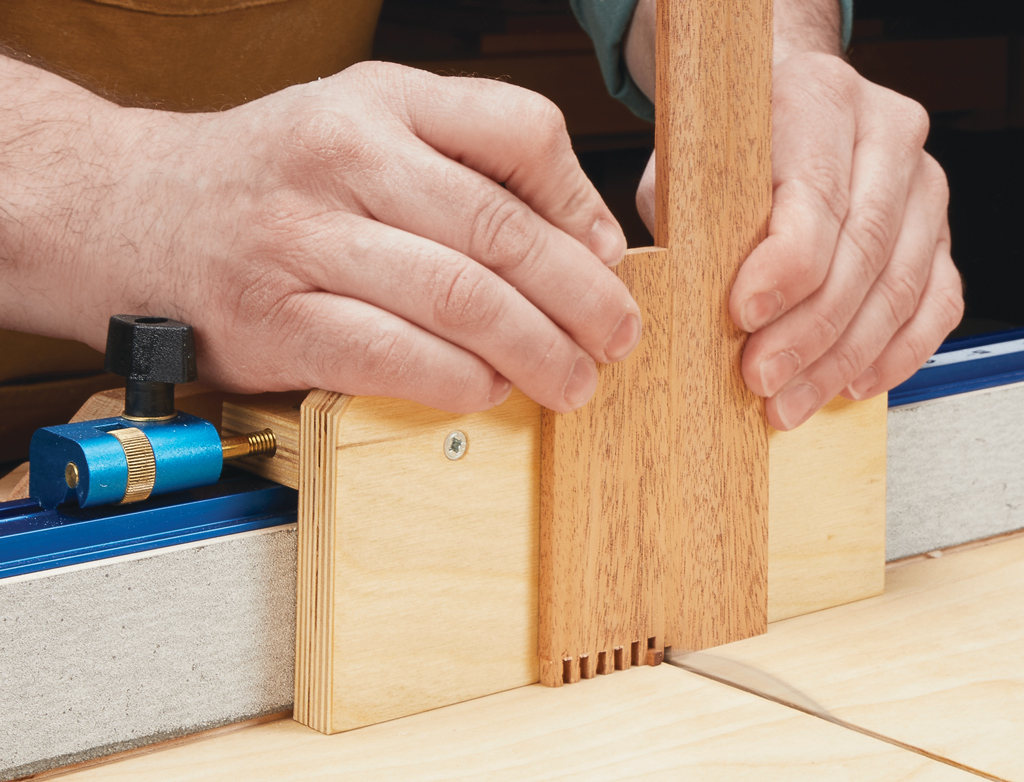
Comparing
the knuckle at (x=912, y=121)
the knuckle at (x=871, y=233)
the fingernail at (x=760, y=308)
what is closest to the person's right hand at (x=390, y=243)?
the fingernail at (x=760, y=308)

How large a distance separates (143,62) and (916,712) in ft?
2.89

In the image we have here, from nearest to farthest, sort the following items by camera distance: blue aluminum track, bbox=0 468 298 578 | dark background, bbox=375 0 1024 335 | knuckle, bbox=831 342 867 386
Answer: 1. blue aluminum track, bbox=0 468 298 578
2. knuckle, bbox=831 342 867 386
3. dark background, bbox=375 0 1024 335

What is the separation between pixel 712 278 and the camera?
73 cm

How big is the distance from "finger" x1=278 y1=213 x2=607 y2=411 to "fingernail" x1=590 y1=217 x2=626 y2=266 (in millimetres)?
58

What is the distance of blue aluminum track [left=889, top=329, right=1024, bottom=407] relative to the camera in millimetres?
934

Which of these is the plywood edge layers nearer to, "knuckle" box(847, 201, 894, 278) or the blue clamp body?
the blue clamp body

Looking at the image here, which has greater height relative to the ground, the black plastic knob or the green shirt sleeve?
the green shirt sleeve

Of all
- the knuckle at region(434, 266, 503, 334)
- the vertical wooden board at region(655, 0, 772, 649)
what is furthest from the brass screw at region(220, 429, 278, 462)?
the vertical wooden board at region(655, 0, 772, 649)

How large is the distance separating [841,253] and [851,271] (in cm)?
1

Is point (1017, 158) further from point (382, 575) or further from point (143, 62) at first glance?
point (382, 575)

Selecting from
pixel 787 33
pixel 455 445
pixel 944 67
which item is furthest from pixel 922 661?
pixel 944 67

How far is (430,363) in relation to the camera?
61cm

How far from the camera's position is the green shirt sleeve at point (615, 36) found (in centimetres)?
119

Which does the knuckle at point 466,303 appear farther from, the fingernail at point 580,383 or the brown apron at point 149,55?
the brown apron at point 149,55
